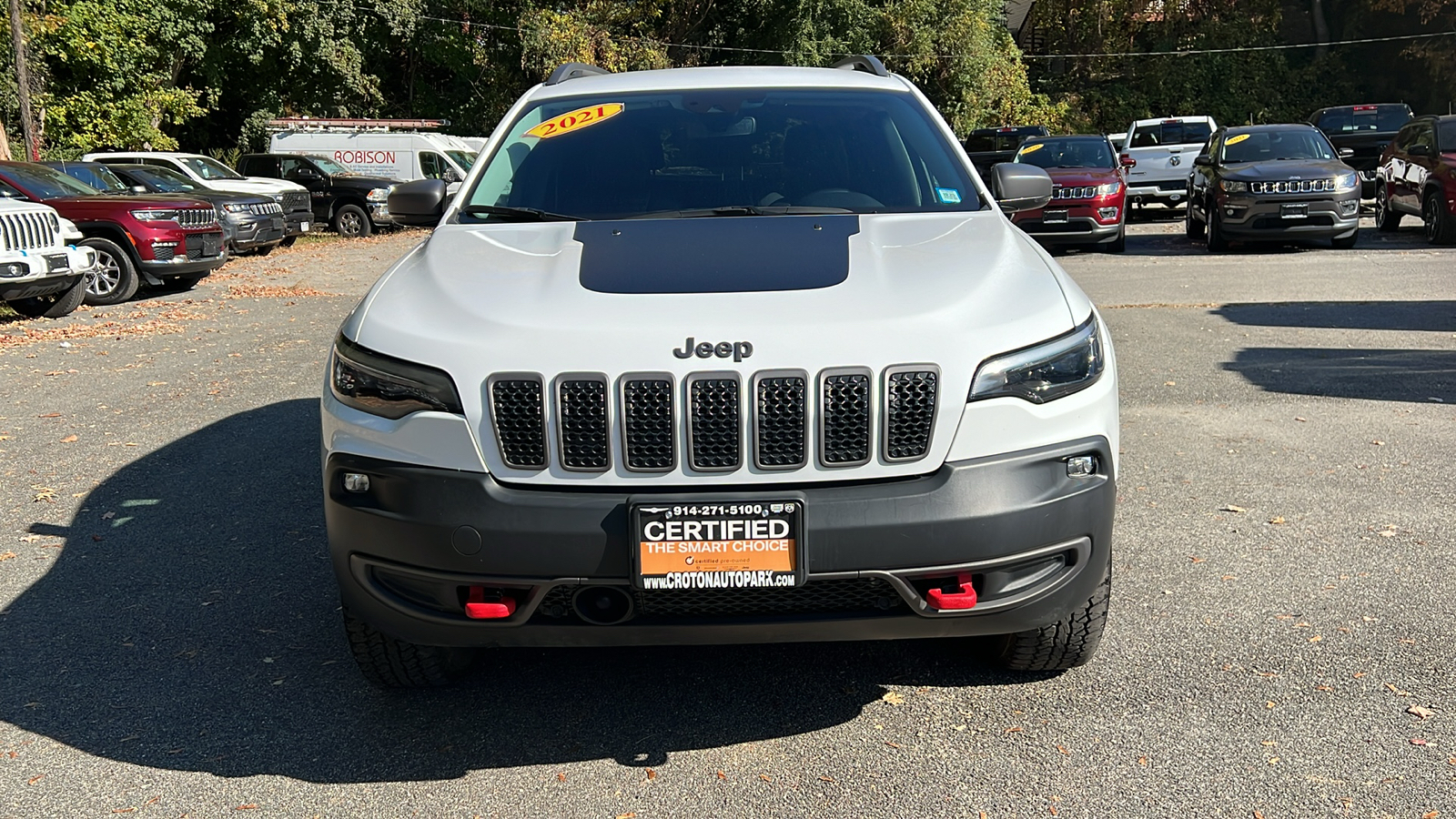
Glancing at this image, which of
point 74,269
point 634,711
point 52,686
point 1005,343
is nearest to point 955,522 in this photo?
point 1005,343

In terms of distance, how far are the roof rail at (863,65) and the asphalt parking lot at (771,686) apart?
2142 millimetres

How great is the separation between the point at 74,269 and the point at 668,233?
39.0ft

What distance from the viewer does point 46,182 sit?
16.3m

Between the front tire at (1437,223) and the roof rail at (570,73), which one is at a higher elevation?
the roof rail at (570,73)

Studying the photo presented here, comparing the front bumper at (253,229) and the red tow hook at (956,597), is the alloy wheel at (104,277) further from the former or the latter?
the red tow hook at (956,597)

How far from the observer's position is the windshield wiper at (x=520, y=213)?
4.30m

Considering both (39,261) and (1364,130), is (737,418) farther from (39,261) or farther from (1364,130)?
(1364,130)

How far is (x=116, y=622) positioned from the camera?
4512 millimetres

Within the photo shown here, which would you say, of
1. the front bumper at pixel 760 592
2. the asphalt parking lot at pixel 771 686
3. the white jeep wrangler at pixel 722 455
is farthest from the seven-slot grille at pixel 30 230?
the front bumper at pixel 760 592

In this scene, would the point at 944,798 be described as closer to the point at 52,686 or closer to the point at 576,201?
the point at 576,201

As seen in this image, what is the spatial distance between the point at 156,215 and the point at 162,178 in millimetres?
5168

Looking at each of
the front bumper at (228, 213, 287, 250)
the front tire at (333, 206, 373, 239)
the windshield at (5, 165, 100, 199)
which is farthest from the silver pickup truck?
the windshield at (5, 165, 100, 199)

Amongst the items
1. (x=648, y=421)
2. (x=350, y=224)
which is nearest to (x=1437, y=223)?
(x=648, y=421)

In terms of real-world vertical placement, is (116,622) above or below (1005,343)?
below
